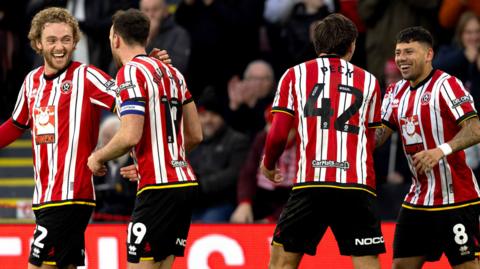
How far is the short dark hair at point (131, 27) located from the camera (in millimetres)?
8570

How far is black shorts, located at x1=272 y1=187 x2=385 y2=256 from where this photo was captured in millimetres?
8547

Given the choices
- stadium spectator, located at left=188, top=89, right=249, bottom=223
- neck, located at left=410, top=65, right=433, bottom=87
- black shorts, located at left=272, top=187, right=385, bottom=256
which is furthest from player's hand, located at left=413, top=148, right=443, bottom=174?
stadium spectator, located at left=188, top=89, right=249, bottom=223

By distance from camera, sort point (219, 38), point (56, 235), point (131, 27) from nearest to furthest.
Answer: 1. point (131, 27)
2. point (56, 235)
3. point (219, 38)

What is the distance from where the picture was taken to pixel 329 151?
28.0 ft

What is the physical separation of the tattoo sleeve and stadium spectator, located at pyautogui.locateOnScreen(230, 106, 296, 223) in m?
3.67

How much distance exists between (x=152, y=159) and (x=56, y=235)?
0.88m

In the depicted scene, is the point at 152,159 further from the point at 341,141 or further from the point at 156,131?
the point at 341,141

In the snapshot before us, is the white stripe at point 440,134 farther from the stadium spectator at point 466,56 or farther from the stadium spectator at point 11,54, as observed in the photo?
the stadium spectator at point 11,54

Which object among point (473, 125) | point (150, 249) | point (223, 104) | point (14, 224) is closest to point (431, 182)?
point (473, 125)

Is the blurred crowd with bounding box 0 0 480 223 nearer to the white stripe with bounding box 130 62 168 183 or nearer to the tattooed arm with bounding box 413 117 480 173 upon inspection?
the tattooed arm with bounding box 413 117 480 173

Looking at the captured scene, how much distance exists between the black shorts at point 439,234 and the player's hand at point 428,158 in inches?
21.2

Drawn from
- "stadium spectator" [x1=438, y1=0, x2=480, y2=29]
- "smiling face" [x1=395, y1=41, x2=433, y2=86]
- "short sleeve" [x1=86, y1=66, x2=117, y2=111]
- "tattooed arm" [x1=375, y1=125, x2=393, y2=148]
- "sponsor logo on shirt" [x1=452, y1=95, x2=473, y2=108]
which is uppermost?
"stadium spectator" [x1=438, y1=0, x2=480, y2=29]

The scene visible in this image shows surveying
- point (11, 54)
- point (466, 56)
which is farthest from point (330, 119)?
point (11, 54)

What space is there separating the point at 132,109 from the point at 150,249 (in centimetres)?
91
